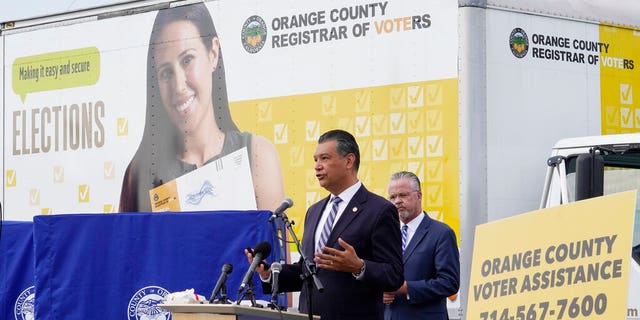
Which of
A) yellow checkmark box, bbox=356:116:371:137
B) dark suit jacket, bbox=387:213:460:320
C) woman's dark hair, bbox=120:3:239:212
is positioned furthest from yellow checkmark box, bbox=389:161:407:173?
woman's dark hair, bbox=120:3:239:212

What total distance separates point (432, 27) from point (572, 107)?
1248mm

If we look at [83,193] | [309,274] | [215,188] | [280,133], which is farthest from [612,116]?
[83,193]

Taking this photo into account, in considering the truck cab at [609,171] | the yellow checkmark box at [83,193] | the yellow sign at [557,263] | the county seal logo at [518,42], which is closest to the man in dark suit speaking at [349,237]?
the yellow sign at [557,263]

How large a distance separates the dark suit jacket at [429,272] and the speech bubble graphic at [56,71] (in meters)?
4.05

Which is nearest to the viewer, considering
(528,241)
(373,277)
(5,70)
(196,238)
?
(528,241)

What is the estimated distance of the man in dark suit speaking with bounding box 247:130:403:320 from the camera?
6.93 metres

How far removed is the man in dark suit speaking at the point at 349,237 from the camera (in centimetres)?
693

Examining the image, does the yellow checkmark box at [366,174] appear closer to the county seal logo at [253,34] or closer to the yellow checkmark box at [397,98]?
the yellow checkmark box at [397,98]

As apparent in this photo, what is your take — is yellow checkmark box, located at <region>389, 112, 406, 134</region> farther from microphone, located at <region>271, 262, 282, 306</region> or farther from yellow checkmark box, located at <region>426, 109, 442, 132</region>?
microphone, located at <region>271, 262, 282, 306</region>

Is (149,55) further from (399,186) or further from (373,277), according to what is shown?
(373,277)

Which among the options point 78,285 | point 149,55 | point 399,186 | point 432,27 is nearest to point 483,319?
point 399,186

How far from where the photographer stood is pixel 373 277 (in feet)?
22.1

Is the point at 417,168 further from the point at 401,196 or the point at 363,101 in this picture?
the point at 363,101

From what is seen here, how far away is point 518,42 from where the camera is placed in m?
9.35
